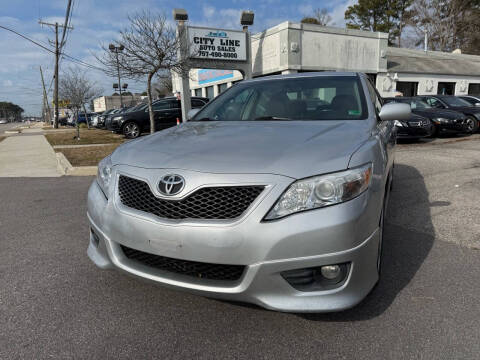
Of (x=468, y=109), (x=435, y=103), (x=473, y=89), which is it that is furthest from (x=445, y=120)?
(x=473, y=89)

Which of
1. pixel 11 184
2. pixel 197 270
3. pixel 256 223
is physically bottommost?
pixel 11 184

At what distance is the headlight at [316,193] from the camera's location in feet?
5.68

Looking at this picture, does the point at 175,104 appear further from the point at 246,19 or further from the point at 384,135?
the point at 384,135

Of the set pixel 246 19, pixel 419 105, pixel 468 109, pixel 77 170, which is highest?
pixel 246 19

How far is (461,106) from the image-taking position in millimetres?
12086

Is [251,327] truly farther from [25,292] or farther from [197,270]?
[25,292]

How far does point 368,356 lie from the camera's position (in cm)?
180

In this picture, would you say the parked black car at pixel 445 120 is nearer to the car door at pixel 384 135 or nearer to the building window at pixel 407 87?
the car door at pixel 384 135

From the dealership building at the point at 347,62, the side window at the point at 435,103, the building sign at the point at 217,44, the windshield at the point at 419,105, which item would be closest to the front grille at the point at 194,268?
the windshield at the point at 419,105

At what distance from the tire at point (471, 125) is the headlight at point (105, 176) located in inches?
481

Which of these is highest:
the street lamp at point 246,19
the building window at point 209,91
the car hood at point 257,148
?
the street lamp at point 246,19

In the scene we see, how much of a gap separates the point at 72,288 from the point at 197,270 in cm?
129

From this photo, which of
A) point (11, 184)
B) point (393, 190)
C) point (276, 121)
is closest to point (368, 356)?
point (276, 121)

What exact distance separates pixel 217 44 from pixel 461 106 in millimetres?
10267
